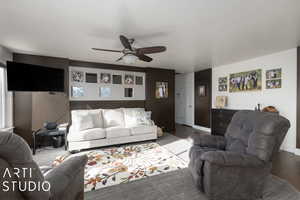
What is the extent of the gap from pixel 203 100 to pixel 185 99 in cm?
114

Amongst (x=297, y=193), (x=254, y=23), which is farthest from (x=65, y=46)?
(x=297, y=193)

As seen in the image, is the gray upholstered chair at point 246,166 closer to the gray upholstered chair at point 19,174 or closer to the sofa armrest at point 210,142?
the sofa armrest at point 210,142

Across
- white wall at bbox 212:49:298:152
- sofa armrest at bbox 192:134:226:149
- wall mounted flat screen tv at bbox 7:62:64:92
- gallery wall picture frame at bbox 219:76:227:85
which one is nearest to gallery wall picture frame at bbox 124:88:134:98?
wall mounted flat screen tv at bbox 7:62:64:92

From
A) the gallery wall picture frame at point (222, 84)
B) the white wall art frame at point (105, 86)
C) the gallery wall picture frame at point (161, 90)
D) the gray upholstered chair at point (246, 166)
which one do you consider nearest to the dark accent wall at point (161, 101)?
the gallery wall picture frame at point (161, 90)

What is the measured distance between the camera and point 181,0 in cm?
161

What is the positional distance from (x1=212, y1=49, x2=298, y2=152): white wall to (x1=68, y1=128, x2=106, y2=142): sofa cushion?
13.9ft

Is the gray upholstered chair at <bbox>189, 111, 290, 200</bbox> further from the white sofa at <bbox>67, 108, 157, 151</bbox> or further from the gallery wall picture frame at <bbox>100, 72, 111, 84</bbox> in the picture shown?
the gallery wall picture frame at <bbox>100, 72, 111, 84</bbox>

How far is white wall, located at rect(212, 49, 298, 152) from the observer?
322 cm

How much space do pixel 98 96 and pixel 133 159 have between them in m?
2.47

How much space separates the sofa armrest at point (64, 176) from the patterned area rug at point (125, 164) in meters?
0.84

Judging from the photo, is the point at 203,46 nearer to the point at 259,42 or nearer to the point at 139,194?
the point at 259,42

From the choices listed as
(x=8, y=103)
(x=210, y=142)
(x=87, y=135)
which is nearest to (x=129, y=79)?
(x=87, y=135)

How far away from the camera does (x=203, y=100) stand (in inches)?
222

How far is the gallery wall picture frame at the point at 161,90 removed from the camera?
5293 millimetres
